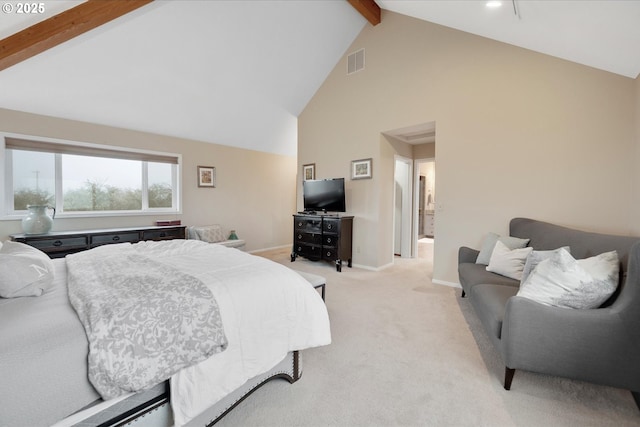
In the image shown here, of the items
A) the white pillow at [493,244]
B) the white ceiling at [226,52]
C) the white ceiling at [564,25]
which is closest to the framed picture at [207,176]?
the white ceiling at [226,52]

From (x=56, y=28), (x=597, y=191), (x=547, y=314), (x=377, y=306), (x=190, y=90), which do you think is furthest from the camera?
(x=190, y=90)

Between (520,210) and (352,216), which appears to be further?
(352,216)

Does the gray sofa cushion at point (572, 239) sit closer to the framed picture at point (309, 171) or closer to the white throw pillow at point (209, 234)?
the framed picture at point (309, 171)

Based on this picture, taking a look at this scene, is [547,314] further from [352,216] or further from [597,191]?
[352,216]

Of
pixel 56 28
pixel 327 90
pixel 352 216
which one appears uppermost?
pixel 327 90

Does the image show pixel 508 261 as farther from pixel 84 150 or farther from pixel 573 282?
pixel 84 150

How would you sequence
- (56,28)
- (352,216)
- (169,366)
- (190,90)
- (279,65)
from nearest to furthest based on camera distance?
(169,366), (56,28), (190,90), (279,65), (352,216)

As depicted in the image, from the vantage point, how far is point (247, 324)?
4.88 feet

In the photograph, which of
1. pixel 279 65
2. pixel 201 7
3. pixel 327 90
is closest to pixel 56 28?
pixel 201 7

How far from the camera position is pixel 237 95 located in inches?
177

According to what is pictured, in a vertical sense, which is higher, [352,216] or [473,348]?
[352,216]

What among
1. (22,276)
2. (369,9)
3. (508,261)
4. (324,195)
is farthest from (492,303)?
(369,9)

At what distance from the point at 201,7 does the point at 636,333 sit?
4.66 meters

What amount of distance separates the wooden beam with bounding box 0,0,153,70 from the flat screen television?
333 cm
